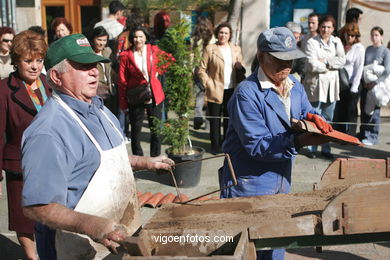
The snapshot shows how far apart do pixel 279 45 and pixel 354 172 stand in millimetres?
977

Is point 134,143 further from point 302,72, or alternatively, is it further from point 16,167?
point 16,167

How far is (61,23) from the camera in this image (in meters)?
7.47

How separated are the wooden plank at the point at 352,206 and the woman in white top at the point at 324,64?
16.6 ft

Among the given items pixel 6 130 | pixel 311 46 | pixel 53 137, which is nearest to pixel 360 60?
pixel 311 46

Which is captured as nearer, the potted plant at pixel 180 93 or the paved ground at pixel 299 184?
the paved ground at pixel 299 184

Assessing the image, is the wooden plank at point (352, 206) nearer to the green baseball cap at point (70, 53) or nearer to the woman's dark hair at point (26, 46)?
the green baseball cap at point (70, 53)

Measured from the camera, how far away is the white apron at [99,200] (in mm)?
2500

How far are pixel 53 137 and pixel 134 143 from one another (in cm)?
503

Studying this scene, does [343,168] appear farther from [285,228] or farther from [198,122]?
[198,122]

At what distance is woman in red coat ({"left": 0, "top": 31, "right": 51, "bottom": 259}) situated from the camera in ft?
13.0

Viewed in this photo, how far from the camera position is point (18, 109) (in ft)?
13.1

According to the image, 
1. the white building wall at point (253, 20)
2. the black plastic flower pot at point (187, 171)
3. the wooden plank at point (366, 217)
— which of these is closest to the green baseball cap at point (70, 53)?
the wooden plank at point (366, 217)

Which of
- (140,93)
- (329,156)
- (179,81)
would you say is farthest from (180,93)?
(329,156)

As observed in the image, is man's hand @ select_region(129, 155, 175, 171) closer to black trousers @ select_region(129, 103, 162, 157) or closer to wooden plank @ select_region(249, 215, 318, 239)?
wooden plank @ select_region(249, 215, 318, 239)
